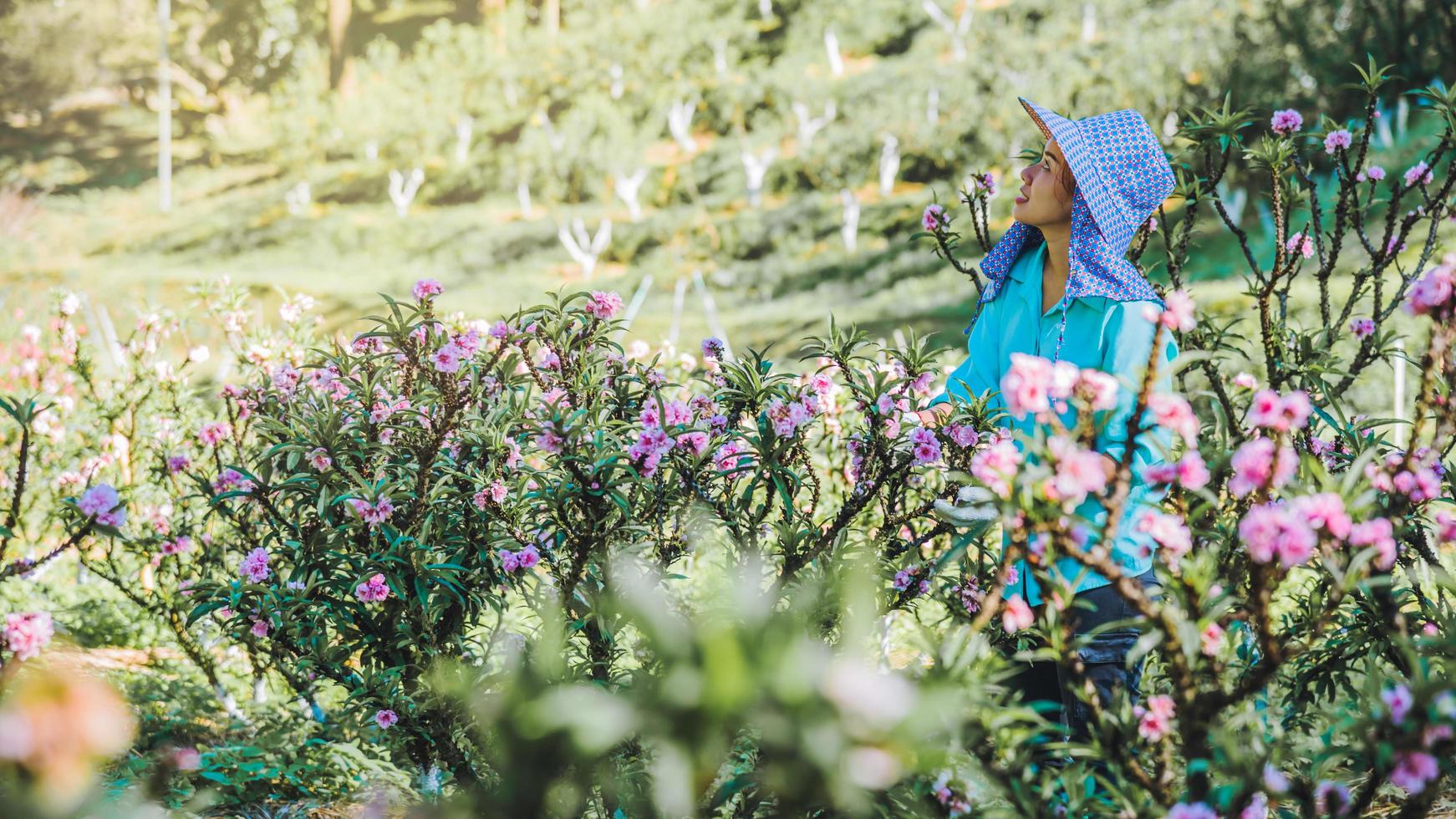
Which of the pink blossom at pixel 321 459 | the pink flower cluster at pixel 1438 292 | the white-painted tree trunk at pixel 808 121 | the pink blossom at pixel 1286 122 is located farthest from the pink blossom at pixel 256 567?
the white-painted tree trunk at pixel 808 121

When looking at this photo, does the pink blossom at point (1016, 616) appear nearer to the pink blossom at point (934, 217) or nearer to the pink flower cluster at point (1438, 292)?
the pink flower cluster at point (1438, 292)

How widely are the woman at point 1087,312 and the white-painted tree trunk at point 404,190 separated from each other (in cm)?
818

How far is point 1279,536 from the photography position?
3.38ft

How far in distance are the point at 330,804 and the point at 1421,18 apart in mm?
7935

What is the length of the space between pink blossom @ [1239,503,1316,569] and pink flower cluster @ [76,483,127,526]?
153 centimetres

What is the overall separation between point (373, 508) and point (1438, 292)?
178 cm

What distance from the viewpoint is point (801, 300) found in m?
7.73

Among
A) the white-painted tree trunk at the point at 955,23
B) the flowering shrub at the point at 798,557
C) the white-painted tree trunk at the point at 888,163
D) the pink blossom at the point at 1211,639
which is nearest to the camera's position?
the flowering shrub at the point at 798,557

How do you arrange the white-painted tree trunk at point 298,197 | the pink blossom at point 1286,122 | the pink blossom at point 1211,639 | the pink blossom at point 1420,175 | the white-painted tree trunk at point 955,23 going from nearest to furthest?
the pink blossom at point 1211,639 → the pink blossom at point 1286,122 → the pink blossom at point 1420,175 → the white-painted tree trunk at point 955,23 → the white-painted tree trunk at point 298,197

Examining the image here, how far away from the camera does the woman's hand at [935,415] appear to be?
196cm

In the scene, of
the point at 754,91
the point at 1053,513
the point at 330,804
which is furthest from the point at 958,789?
the point at 754,91

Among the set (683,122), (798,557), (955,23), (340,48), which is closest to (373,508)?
(798,557)

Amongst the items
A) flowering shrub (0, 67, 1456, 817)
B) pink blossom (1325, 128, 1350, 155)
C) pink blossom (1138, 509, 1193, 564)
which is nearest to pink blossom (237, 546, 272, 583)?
flowering shrub (0, 67, 1456, 817)

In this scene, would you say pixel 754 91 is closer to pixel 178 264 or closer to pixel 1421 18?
pixel 1421 18
